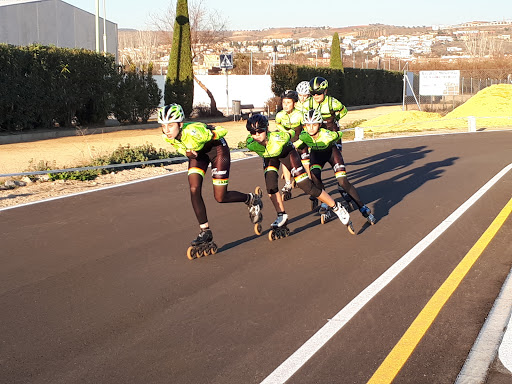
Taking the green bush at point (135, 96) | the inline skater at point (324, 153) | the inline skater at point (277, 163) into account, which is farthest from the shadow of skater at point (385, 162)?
the green bush at point (135, 96)

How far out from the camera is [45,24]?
38.3 m

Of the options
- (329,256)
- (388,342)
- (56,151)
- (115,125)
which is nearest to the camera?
(388,342)

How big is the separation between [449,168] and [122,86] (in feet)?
60.2

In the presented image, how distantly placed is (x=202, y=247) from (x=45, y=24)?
3359 centimetres

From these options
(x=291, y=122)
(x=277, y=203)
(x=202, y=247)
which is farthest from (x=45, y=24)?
(x=202, y=247)

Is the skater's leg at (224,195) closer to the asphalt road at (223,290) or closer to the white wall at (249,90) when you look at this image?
the asphalt road at (223,290)

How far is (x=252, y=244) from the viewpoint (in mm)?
8922

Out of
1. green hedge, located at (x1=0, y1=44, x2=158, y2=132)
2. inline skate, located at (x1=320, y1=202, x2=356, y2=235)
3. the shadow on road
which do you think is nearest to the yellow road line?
inline skate, located at (x1=320, y1=202, x2=356, y2=235)

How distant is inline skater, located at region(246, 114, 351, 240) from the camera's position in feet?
29.9

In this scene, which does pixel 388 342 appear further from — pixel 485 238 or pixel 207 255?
pixel 485 238

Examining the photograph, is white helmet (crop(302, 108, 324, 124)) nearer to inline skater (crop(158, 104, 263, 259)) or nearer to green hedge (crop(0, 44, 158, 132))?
inline skater (crop(158, 104, 263, 259))

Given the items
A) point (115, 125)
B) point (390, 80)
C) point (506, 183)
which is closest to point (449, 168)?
point (506, 183)

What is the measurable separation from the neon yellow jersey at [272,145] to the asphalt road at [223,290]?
3.83ft

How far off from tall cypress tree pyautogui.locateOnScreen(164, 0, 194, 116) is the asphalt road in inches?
881
